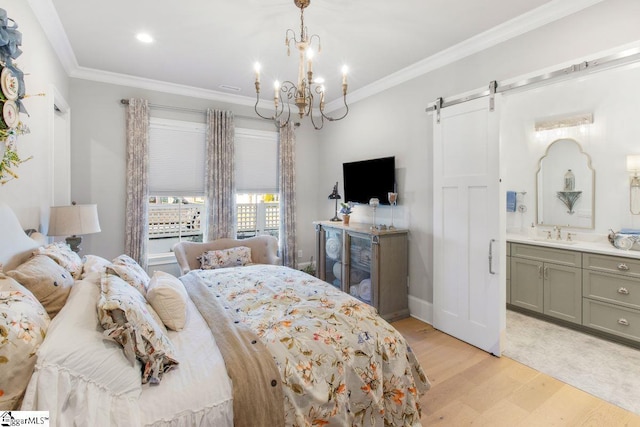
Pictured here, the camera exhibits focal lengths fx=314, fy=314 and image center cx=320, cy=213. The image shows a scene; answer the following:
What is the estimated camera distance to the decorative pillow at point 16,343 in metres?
1.02

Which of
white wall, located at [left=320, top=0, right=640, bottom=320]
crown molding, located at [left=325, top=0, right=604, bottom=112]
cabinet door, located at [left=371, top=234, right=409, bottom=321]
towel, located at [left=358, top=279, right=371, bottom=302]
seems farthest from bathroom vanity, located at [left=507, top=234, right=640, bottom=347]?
crown molding, located at [left=325, top=0, right=604, bottom=112]

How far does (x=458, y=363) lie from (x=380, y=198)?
2.06 meters

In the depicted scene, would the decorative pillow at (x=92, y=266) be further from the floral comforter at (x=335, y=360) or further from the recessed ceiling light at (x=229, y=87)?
the recessed ceiling light at (x=229, y=87)

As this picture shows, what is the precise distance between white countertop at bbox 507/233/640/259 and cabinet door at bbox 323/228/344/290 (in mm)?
2149

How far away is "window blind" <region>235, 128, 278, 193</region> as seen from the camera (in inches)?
188

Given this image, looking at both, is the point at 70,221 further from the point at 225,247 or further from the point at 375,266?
the point at 375,266

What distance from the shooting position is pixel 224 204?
178 inches

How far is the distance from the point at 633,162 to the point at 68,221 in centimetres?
554

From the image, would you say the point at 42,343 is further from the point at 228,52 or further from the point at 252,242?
the point at 252,242

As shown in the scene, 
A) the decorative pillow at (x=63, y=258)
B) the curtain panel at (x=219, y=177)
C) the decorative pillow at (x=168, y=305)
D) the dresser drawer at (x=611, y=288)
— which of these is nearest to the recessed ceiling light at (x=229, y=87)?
the curtain panel at (x=219, y=177)

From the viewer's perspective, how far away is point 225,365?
1.47 metres

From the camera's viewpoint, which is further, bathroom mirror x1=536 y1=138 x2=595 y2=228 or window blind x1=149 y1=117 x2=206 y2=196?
window blind x1=149 y1=117 x2=206 y2=196

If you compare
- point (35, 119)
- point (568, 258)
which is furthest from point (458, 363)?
point (35, 119)

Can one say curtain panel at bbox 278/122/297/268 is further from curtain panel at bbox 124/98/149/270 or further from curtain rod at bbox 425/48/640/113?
curtain rod at bbox 425/48/640/113
